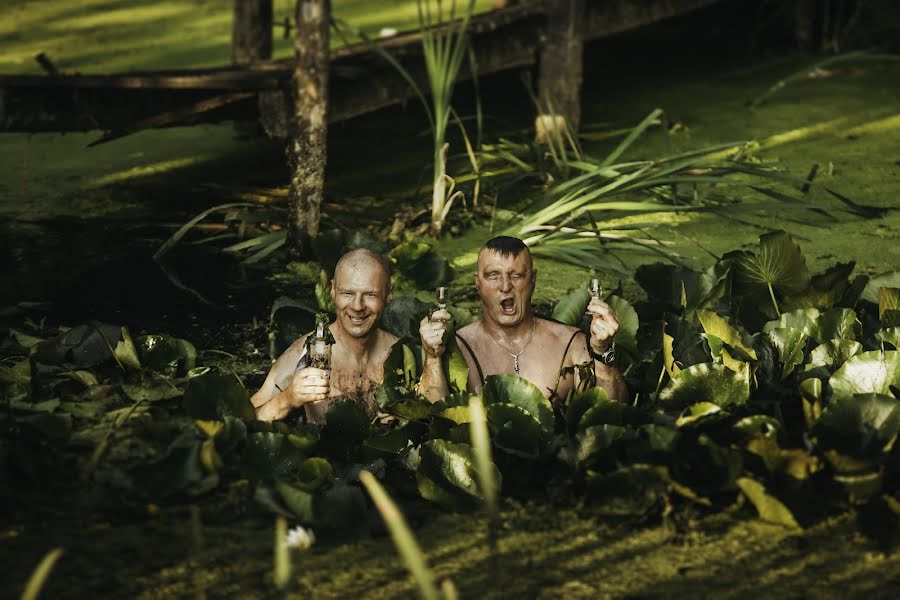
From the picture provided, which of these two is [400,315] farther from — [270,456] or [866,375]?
[866,375]

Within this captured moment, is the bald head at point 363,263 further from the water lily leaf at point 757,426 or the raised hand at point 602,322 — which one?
the water lily leaf at point 757,426

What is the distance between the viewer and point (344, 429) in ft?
10.9

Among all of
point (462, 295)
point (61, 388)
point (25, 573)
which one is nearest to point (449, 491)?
point (25, 573)

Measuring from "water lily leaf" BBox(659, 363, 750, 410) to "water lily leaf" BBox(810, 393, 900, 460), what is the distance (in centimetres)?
25

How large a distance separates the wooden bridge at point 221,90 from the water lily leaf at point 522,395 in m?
2.74

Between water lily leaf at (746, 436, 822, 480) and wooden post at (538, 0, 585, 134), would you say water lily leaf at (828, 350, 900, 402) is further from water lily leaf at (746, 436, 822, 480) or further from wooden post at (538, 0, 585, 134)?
wooden post at (538, 0, 585, 134)

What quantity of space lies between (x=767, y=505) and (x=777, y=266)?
1.18 metres

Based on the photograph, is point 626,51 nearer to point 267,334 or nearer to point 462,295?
point 462,295

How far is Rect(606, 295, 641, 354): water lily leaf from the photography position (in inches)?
151

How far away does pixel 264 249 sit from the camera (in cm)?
504

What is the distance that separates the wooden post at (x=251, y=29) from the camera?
22.9ft

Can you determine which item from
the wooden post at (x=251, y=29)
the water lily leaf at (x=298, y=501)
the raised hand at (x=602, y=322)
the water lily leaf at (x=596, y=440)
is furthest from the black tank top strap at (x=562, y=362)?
the wooden post at (x=251, y=29)

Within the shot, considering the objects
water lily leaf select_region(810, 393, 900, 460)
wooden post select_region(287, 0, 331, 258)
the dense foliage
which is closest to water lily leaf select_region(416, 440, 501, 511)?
the dense foliage

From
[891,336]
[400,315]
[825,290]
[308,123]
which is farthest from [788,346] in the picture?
[308,123]
